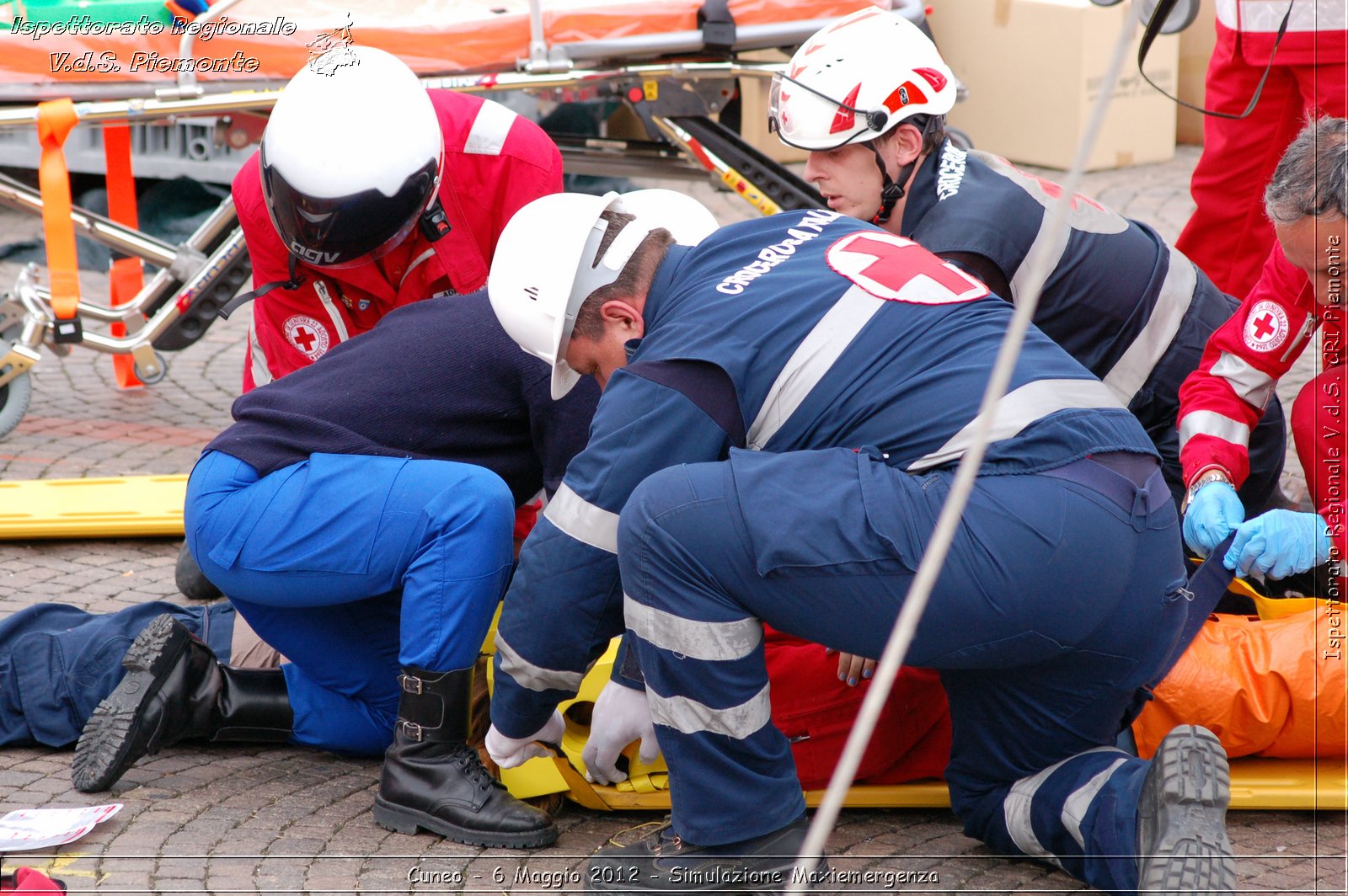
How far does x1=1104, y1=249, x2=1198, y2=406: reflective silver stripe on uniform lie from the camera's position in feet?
11.4

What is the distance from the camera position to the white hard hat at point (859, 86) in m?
3.41

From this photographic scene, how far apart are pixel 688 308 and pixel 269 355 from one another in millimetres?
1823

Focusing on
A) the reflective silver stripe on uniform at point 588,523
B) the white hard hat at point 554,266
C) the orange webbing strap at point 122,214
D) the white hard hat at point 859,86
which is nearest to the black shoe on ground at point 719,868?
the reflective silver stripe on uniform at point 588,523

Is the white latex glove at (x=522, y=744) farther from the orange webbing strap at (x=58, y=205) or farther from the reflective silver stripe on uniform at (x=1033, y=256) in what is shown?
the orange webbing strap at (x=58, y=205)

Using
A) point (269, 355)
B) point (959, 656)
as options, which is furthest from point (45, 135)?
point (959, 656)

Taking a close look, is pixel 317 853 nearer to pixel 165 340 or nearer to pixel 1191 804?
pixel 1191 804

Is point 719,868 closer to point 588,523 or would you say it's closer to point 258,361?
point 588,523

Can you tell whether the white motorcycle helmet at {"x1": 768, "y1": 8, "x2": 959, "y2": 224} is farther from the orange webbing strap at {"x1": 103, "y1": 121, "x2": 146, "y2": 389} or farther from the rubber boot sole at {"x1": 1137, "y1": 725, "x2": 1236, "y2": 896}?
the orange webbing strap at {"x1": 103, "y1": 121, "x2": 146, "y2": 389}

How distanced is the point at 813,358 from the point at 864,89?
1279 mm

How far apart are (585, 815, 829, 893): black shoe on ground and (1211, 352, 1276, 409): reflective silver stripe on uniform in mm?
1512

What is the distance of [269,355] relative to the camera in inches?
152

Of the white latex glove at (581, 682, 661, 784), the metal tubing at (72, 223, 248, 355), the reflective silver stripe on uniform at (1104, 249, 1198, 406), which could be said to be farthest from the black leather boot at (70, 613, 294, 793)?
the metal tubing at (72, 223, 248, 355)

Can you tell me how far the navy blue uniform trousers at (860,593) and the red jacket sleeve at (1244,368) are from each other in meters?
0.84

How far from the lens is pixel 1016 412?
231 centimetres
